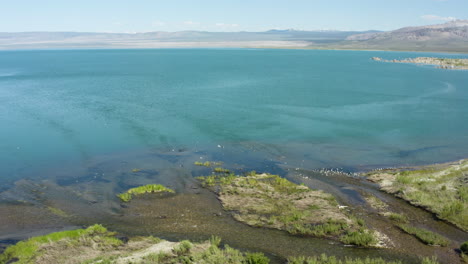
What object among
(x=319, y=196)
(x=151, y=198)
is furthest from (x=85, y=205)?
(x=319, y=196)

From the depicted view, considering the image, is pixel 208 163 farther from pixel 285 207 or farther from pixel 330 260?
pixel 330 260

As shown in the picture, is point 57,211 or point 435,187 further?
point 435,187

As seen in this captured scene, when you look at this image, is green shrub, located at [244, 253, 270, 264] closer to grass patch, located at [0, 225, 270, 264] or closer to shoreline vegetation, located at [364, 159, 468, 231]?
grass patch, located at [0, 225, 270, 264]

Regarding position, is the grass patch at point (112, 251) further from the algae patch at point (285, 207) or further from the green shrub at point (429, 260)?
the green shrub at point (429, 260)

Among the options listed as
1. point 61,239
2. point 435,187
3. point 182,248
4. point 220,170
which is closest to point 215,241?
point 182,248

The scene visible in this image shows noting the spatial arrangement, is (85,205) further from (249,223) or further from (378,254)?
(378,254)

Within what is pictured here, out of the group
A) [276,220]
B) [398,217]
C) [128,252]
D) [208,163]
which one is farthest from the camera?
[208,163]
